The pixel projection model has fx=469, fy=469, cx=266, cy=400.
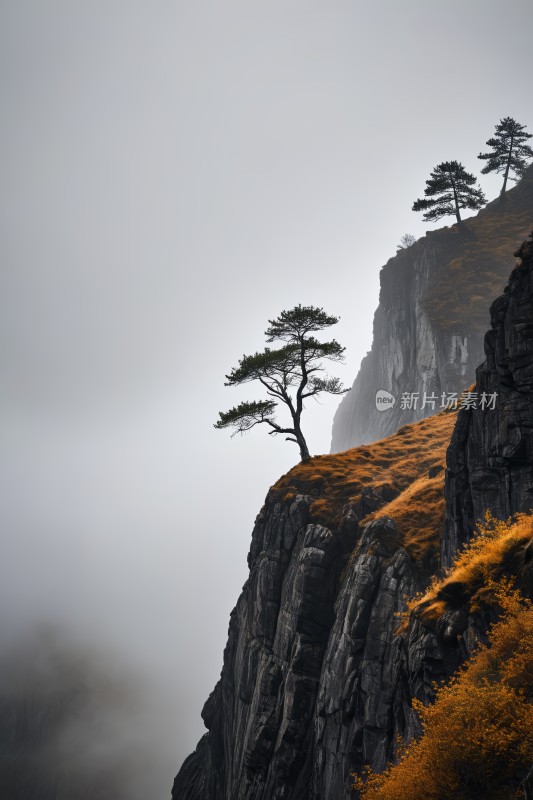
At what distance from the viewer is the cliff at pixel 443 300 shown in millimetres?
75688

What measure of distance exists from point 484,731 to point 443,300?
78.2 meters

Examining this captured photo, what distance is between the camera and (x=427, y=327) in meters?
82.4

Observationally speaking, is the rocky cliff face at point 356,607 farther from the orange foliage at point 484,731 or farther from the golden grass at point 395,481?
the orange foliage at point 484,731

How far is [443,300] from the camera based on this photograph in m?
81.7

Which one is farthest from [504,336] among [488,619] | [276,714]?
[276,714]

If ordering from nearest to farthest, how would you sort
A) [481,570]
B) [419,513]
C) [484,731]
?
[484,731]
[481,570]
[419,513]

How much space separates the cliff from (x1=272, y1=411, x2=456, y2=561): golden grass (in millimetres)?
34456

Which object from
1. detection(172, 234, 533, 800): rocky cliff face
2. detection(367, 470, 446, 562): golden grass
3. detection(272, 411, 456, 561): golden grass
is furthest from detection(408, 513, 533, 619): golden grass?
detection(272, 411, 456, 561): golden grass

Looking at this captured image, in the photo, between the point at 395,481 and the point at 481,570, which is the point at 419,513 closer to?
the point at 395,481

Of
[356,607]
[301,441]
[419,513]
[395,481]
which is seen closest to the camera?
[356,607]

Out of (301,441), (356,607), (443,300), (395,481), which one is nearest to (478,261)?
(443,300)

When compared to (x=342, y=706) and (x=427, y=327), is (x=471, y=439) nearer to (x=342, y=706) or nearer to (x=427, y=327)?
(x=342, y=706)

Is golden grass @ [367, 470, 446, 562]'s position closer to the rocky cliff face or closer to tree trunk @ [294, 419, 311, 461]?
the rocky cliff face

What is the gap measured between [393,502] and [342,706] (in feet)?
40.5
